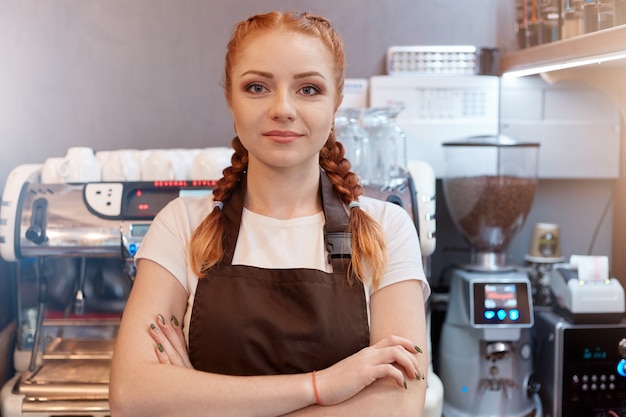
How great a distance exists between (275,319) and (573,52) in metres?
1.24

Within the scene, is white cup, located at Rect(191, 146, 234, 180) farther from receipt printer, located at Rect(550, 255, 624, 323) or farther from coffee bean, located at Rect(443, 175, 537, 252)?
receipt printer, located at Rect(550, 255, 624, 323)

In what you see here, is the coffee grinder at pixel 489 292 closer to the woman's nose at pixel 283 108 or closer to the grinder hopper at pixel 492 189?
the grinder hopper at pixel 492 189

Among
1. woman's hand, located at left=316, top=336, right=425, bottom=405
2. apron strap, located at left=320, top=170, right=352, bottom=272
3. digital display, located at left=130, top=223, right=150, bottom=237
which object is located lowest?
woman's hand, located at left=316, top=336, right=425, bottom=405

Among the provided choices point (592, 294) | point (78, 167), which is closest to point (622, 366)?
point (592, 294)

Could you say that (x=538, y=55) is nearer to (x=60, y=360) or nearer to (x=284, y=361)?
(x=284, y=361)

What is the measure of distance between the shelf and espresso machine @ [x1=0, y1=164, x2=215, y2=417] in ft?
3.69

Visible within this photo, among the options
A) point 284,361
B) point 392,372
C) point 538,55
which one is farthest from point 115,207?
point 538,55

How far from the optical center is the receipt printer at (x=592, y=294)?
7.32 ft

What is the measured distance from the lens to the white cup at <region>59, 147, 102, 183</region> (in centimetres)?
219

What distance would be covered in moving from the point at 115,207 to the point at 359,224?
0.85 metres

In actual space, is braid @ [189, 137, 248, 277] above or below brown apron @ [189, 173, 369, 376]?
above

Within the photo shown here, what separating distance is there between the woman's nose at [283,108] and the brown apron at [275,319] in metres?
0.30

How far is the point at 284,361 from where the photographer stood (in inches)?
58.8

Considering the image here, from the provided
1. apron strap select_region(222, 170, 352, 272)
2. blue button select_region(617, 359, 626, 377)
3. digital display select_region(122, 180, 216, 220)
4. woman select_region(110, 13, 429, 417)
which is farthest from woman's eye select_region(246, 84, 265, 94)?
blue button select_region(617, 359, 626, 377)
